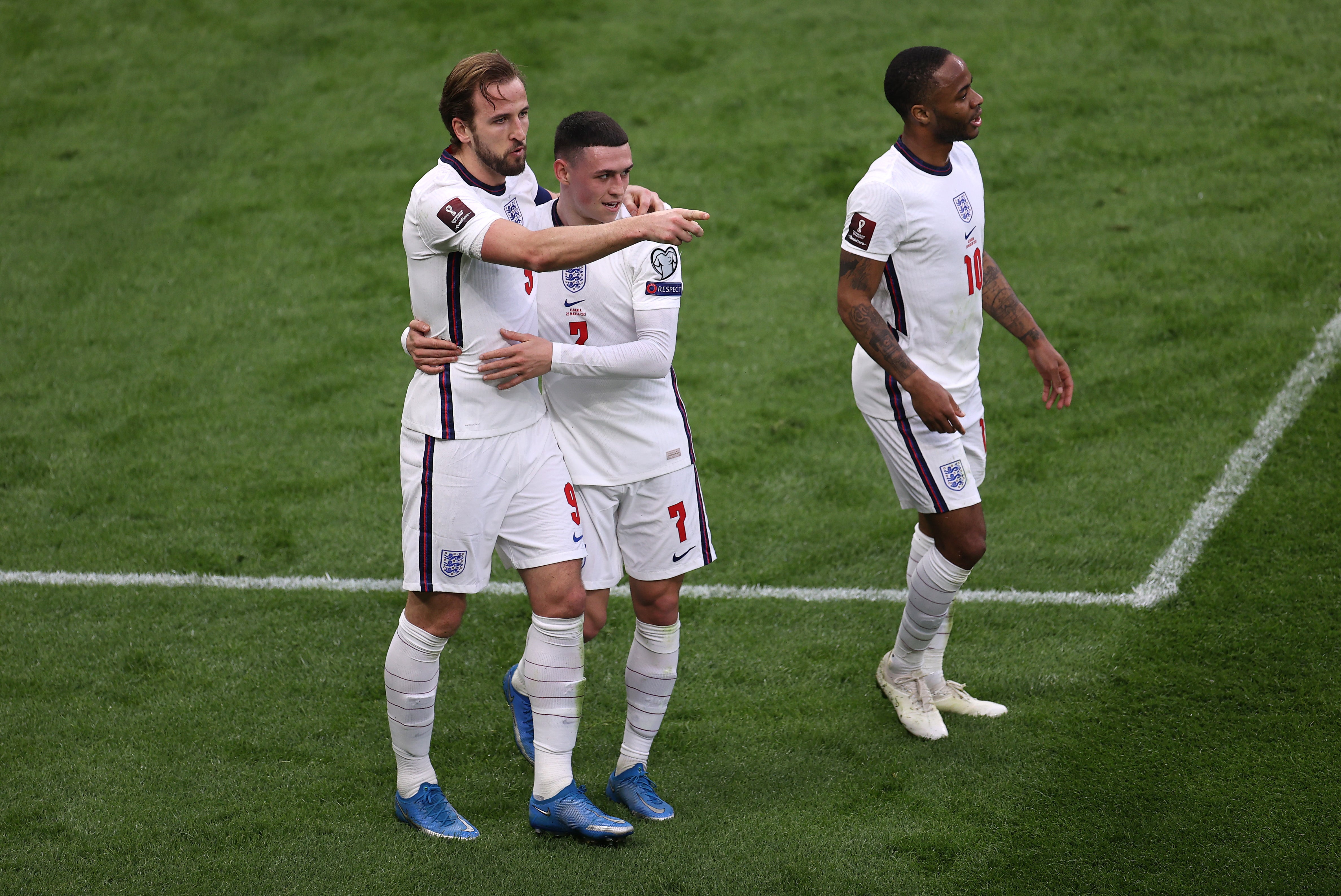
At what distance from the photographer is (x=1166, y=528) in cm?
578

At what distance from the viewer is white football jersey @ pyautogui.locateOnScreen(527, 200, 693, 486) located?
3.92 meters

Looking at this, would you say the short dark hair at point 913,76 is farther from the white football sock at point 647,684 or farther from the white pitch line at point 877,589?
the white pitch line at point 877,589

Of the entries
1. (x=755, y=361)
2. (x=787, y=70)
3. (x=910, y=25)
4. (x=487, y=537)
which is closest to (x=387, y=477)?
(x=755, y=361)

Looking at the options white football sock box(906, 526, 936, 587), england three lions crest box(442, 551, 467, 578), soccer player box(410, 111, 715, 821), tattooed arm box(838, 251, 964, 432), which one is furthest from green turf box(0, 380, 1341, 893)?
tattooed arm box(838, 251, 964, 432)

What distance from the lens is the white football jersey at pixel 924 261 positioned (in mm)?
4117

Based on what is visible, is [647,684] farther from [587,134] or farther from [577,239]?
[587,134]

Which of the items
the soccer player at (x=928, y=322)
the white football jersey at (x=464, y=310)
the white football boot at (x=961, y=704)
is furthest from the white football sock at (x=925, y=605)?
the white football jersey at (x=464, y=310)

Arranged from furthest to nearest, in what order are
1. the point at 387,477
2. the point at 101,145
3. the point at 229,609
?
the point at 101,145
the point at 387,477
the point at 229,609

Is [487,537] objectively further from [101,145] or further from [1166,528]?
[101,145]

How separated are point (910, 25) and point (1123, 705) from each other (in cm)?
829

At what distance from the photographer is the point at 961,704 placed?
4.63 meters

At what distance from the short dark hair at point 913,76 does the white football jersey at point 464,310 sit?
1345 mm

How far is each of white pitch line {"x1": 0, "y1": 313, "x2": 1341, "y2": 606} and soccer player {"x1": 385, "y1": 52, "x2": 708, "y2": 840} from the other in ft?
6.04

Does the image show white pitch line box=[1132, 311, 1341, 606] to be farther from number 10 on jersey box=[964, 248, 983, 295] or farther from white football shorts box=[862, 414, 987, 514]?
number 10 on jersey box=[964, 248, 983, 295]
